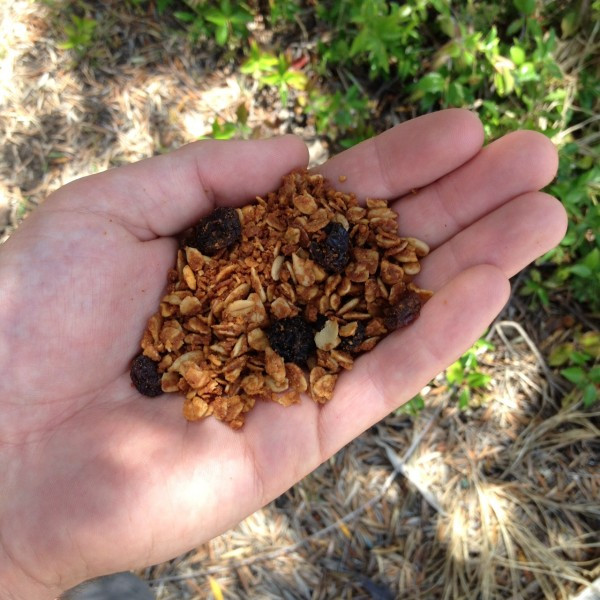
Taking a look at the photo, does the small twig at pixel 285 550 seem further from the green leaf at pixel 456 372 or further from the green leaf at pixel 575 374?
the green leaf at pixel 575 374

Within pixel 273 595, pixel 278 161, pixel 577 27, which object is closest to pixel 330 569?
pixel 273 595

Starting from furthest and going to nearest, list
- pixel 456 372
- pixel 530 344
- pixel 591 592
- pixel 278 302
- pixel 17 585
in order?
pixel 530 344 → pixel 456 372 → pixel 591 592 → pixel 278 302 → pixel 17 585

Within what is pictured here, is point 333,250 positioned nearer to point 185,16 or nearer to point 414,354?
point 414,354

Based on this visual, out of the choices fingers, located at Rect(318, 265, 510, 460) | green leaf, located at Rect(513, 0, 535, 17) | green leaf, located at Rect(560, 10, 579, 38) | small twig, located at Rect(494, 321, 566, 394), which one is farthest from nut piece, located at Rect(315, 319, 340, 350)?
green leaf, located at Rect(560, 10, 579, 38)

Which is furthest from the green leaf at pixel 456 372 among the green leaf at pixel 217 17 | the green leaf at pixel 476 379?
the green leaf at pixel 217 17

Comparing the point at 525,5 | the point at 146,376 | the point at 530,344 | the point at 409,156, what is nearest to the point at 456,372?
the point at 530,344

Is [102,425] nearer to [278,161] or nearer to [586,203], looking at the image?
[278,161]
